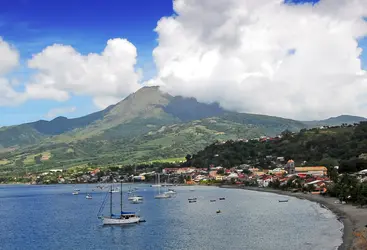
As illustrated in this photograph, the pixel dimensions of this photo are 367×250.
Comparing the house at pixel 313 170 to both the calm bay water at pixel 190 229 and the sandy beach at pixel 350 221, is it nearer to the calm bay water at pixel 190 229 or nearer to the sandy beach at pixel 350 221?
the sandy beach at pixel 350 221

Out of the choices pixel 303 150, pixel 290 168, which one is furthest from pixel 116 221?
pixel 303 150

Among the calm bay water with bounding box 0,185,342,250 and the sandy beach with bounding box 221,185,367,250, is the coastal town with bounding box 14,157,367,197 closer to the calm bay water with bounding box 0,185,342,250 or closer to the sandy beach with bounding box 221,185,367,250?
the sandy beach with bounding box 221,185,367,250

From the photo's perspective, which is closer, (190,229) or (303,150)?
(190,229)

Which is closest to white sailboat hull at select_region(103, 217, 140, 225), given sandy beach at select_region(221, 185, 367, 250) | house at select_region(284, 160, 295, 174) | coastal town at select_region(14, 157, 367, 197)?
sandy beach at select_region(221, 185, 367, 250)

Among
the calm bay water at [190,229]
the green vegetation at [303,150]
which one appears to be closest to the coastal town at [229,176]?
the green vegetation at [303,150]

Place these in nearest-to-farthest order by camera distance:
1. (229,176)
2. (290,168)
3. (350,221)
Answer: (350,221) < (290,168) < (229,176)

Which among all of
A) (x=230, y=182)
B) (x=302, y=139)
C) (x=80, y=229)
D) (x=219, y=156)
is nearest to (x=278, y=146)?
(x=302, y=139)

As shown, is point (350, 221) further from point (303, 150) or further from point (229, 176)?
point (303, 150)

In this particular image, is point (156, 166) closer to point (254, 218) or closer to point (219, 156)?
point (219, 156)
